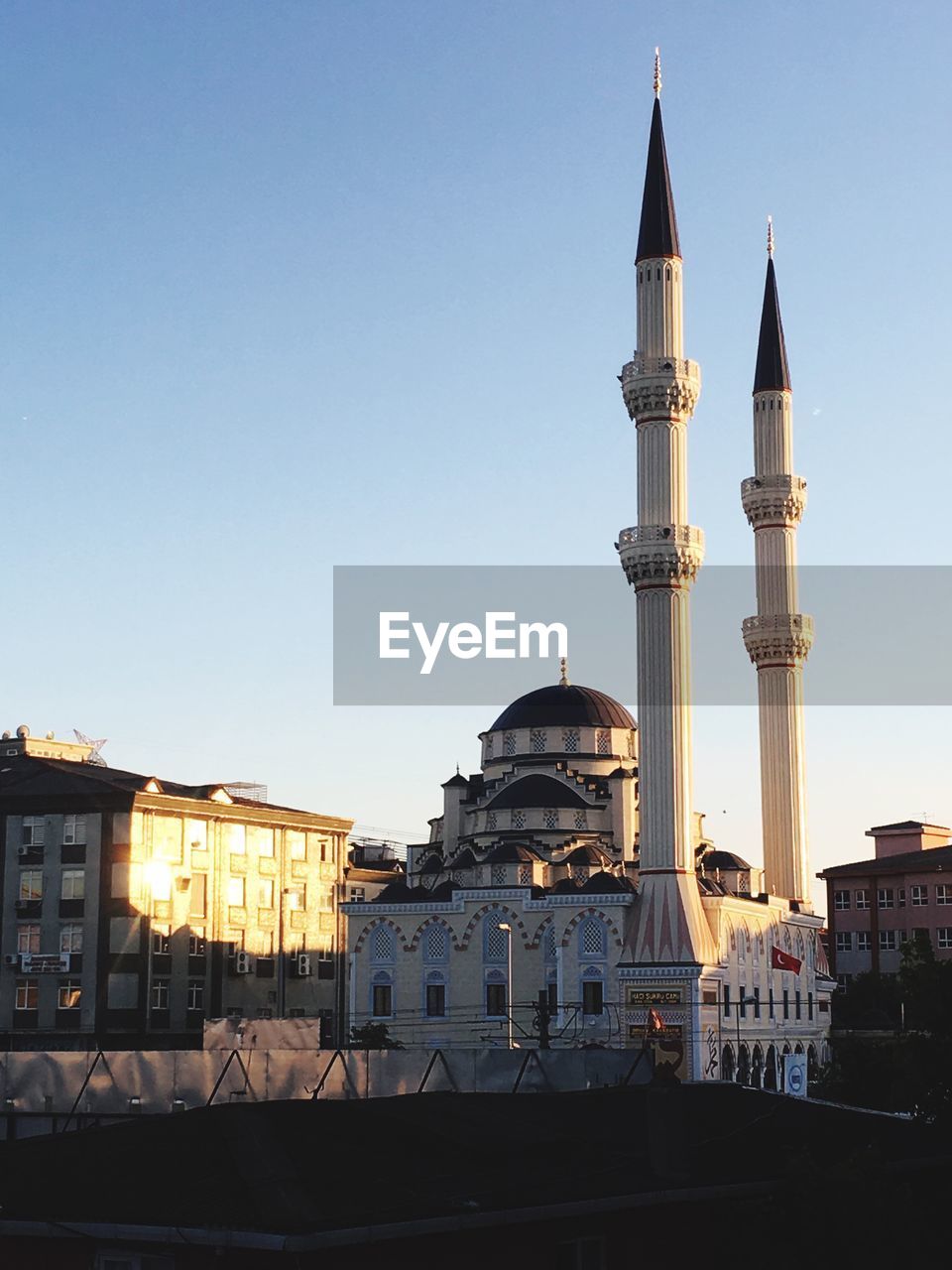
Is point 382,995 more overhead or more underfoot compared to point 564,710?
more underfoot

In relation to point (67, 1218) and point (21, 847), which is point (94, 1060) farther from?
point (21, 847)

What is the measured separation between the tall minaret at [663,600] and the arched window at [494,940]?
285 inches

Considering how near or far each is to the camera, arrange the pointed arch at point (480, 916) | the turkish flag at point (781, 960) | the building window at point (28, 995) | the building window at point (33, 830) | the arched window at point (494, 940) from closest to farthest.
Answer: the building window at point (28, 995) < the building window at point (33, 830) < the arched window at point (494, 940) < the pointed arch at point (480, 916) < the turkish flag at point (781, 960)

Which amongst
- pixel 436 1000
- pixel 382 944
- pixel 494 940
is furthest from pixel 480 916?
pixel 382 944

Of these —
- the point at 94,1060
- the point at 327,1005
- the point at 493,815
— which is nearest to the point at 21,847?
the point at 327,1005

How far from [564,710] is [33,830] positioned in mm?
27496

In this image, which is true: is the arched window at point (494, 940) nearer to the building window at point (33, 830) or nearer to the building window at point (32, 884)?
the building window at point (32, 884)

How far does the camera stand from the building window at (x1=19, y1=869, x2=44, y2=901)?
2766 inches

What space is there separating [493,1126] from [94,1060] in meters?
9.37

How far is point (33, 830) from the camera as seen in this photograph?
71312mm

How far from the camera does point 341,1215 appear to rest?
1328 cm

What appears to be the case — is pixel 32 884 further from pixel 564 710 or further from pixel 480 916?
pixel 564 710

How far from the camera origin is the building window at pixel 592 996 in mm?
69062

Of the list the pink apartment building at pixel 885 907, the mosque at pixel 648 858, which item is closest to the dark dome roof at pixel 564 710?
the mosque at pixel 648 858
